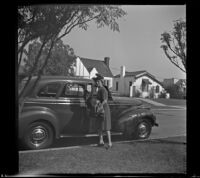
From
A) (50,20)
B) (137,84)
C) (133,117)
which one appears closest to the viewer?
(50,20)

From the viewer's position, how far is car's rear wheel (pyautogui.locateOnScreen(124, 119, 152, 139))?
6.73 metres

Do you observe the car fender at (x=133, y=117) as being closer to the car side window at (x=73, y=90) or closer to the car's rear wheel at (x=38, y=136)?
the car side window at (x=73, y=90)

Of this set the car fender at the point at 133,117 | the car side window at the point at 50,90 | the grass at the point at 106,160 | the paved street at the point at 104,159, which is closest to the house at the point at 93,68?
the car side window at the point at 50,90

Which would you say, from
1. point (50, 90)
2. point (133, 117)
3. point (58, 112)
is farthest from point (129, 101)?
point (50, 90)

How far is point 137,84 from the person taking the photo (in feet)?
20.0

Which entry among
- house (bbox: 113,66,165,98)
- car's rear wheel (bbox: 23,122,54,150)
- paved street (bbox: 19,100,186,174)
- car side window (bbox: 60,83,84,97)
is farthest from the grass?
house (bbox: 113,66,165,98)

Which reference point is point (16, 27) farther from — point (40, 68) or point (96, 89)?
point (96, 89)

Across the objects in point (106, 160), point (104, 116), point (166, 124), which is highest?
point (104, 116)

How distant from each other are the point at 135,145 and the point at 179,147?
105cm

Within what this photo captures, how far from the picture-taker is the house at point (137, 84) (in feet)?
18.6

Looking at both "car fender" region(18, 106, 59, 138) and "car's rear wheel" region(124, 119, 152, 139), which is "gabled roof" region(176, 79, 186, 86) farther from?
A: "car fender" region(18, 106, 59, 138)

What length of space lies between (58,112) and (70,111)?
0.29 metres

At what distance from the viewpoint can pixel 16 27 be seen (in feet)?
14.9

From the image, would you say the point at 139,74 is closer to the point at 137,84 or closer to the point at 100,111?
the point at 137,84
